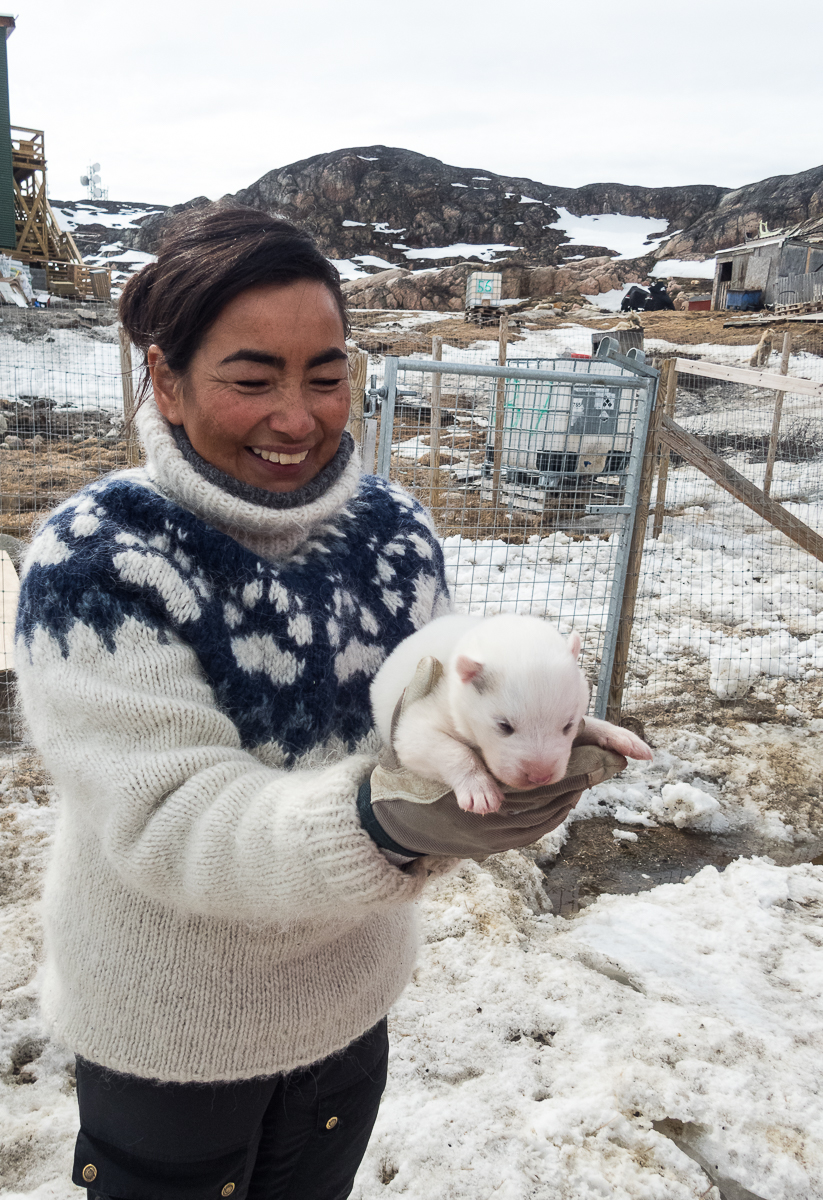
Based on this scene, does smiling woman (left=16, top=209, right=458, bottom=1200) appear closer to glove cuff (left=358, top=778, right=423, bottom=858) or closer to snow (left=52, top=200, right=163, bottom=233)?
glove cuff (left=358, top=778, right=423, bottom=858)

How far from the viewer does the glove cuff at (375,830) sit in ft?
3.74

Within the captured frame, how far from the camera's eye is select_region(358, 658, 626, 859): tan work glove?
43.6 inches

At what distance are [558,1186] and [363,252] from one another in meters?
69.3

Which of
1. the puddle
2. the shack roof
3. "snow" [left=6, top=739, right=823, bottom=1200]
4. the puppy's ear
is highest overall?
the shack roof

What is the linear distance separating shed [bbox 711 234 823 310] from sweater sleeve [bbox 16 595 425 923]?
35.7m

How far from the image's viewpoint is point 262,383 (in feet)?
4.71

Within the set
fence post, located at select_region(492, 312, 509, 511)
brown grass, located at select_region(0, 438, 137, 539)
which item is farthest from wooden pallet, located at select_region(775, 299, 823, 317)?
brown grass, located at select_region(0, 438, 137, 539)

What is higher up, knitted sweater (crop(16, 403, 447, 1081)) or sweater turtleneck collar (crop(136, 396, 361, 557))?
sweater turtleneck collar (crop(136, 396, 361, 557))

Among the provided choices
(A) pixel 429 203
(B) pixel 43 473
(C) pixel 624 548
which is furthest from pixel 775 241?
(A) pixel 429 203

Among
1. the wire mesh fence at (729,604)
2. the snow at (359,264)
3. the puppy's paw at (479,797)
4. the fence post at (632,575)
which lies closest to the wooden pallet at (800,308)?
the wire mesh fence at (729,604)

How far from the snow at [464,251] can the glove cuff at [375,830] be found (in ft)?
Result: 200

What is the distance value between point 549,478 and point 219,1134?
7.86 m

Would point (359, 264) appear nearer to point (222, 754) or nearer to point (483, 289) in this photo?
point (483, 289)

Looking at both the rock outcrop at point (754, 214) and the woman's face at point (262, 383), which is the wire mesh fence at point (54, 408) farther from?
the rock outcrop at point (754, 214)
